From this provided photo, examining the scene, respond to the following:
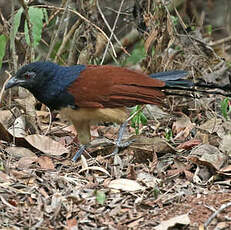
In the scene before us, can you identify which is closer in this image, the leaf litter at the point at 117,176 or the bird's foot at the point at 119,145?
the leaf litter at the point at 117,176

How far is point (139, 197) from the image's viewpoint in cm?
398

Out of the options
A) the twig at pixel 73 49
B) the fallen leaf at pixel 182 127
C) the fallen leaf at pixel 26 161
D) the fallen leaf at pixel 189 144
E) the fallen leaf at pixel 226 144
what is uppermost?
the twig at pixel 73 49

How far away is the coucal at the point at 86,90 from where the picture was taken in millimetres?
4750

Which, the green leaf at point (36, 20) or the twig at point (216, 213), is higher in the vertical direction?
the green leaf at point (36, 20)

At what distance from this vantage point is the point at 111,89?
188 inches

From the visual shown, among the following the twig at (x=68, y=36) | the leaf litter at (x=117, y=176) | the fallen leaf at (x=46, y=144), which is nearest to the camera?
the leaf litter at (x=117, y=176)

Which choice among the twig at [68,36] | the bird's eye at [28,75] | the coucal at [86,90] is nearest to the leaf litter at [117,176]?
the coucal at [86,90]

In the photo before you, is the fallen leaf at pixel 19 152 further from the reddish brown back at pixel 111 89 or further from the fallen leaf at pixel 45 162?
the reddish brown back at pixel 111 89


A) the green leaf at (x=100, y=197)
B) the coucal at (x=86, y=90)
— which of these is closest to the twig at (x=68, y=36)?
the coucal at (x=86, y=90)

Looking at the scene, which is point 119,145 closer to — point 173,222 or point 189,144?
point 189,144

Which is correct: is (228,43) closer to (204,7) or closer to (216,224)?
(204,7)

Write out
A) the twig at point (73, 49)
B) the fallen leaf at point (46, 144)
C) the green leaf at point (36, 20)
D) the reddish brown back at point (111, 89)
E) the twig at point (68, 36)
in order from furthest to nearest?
the twig at point (68, 36)
the twig at point (73, 49)
the green leaf at point (36, 20)
the fallen leaf at point (46, 144)
the reddish brown back at point (111, 89)

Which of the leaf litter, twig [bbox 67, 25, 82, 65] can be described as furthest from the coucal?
twig [bbox 67, 25, 82, 65]

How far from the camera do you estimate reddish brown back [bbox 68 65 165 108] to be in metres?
4.73
